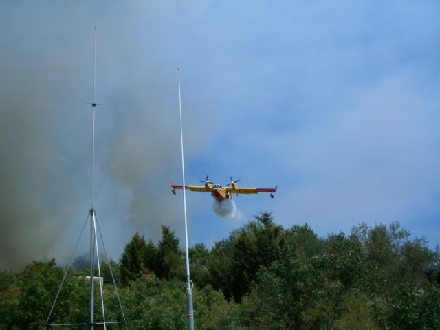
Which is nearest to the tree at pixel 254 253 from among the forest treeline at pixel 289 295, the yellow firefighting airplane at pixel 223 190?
the forest treeline at pixel 289 295

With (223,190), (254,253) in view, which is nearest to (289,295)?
(223,190)

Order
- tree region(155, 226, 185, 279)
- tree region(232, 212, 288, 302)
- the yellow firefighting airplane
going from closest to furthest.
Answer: the yellow firefighting airplane
tree region(232, 212, 288, 302)
tree region(155, 226, 185, 279)

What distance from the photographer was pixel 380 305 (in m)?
25.1

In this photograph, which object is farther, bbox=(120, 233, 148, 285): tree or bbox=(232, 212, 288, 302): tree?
bbox=(120, 233, 148, 285): tree

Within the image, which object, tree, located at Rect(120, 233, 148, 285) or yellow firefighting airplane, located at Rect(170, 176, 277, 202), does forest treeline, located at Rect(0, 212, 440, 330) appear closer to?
yellow firefighting airplane, located at Rect(170, 176, 277, 202)

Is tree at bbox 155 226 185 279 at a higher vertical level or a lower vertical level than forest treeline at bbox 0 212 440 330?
higher

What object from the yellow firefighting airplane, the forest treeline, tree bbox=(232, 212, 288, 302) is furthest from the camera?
tree bbox=(232, 212, 288, 302)

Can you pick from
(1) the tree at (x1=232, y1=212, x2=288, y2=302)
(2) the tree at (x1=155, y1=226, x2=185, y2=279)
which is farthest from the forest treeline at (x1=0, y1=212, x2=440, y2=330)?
(2) the tree at (x1=155, y1=226, x2=185, y2=279)

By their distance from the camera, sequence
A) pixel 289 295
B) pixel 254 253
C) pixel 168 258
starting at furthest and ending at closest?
pixel 168 258 < pixel 254 253 < pixel 289 295

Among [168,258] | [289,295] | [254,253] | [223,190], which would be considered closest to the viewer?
[289,295]

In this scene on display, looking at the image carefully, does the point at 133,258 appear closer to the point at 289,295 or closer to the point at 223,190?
the point at 223,190

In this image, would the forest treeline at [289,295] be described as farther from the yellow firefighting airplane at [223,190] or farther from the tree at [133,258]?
the tree at [133,258]

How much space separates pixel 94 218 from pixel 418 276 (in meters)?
29.8

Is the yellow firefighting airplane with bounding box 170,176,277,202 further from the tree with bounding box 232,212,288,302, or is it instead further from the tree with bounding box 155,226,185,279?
the tree with bounding box 155,226,185,279
